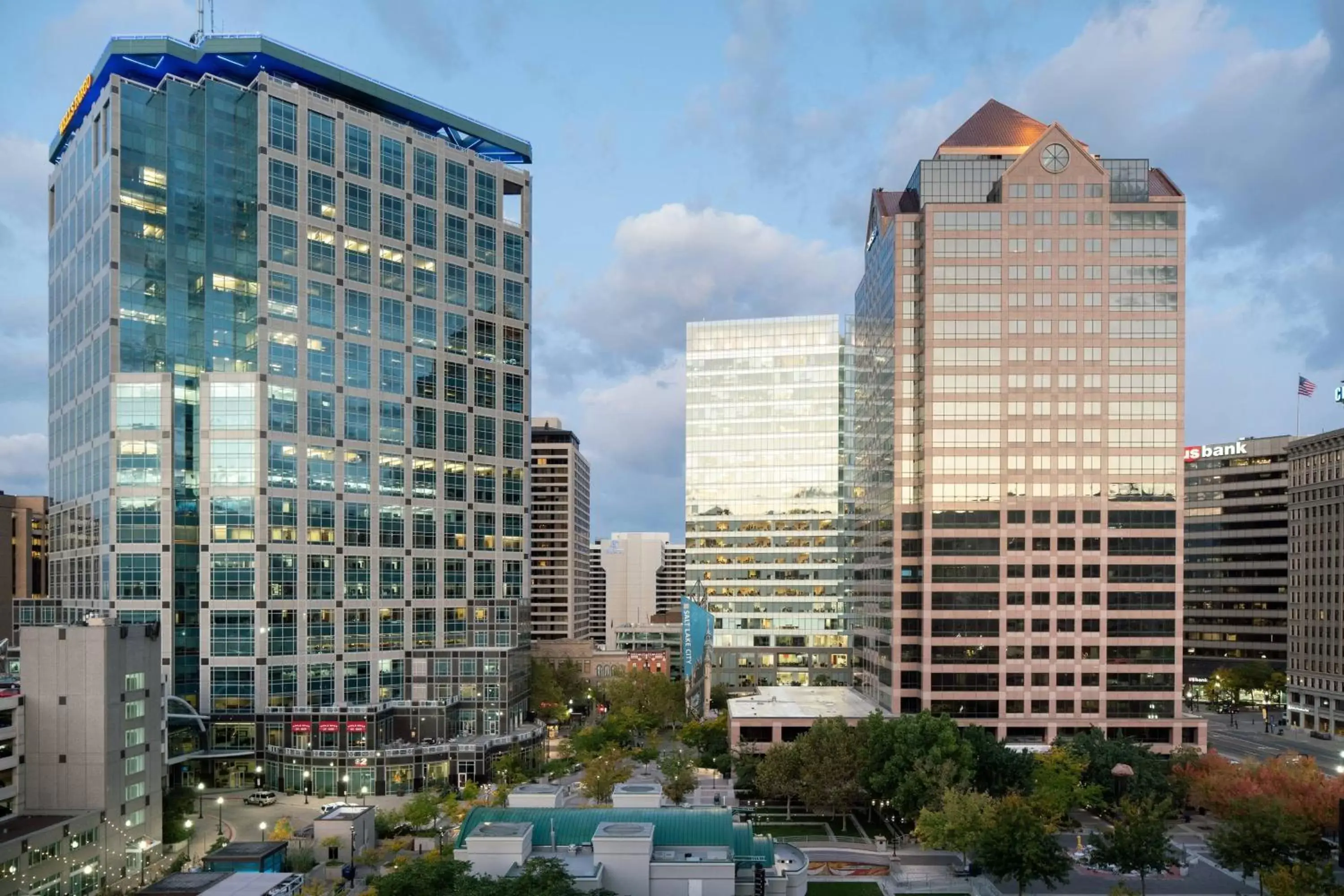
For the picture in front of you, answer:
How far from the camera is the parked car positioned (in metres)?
94.2

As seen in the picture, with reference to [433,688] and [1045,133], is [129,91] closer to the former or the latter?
[433,688]

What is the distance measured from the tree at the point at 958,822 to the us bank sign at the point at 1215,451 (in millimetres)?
137376

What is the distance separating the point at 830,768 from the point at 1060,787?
64.4 ft

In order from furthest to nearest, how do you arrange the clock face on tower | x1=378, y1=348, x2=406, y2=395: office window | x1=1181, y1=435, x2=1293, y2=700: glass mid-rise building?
x1=1181, y1=435, x2=1293, y2=700: glass mid-rise building
x1=378, y1=348, x2=406, y2=395: office window
the clock face on tower

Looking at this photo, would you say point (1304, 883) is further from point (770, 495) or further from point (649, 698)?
point (770, 495)

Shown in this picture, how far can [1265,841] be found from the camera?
60281 mm

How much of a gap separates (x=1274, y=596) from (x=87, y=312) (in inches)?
7921

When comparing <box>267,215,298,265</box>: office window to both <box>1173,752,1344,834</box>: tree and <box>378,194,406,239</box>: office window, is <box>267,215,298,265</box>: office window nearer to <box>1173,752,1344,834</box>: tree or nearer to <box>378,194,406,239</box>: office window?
<box>378,194,406,239</box>: office window

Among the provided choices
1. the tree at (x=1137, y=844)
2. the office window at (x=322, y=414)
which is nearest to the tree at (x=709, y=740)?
the tree at (x=1137, y=844)

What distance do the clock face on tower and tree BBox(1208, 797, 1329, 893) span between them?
74.8 metres

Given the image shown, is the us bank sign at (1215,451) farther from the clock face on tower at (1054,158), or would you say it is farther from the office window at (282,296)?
the office window at (282,296)

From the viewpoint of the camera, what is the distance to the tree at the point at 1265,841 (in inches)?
2360

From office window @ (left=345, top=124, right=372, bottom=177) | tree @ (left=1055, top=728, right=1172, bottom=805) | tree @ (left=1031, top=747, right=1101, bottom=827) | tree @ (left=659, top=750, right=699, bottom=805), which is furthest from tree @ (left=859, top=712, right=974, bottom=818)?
office window @ (left=345, top=124, right=372, bottom=177)

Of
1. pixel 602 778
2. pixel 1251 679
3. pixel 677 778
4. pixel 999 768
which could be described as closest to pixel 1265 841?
pixel 999 768
